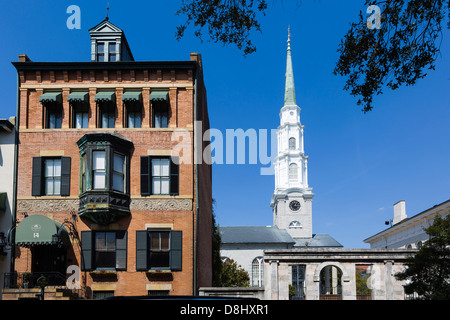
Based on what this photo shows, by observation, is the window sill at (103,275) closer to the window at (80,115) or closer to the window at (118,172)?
the window at (118,172)

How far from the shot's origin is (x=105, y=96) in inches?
956

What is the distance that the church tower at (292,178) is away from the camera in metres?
109

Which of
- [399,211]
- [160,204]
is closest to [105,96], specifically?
[160,204]

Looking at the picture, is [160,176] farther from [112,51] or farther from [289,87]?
[289,87]

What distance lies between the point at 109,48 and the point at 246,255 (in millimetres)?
72926

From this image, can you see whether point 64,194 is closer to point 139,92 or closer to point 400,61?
point 139,92

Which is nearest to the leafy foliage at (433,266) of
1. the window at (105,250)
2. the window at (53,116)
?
the window at (105,250)

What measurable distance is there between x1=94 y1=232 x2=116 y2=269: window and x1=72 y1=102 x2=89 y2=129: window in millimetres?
5840

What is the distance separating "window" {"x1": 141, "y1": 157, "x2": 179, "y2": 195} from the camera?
2406 cm

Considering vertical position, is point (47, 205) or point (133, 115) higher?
point (133, 115)

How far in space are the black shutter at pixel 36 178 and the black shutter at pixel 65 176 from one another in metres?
A: 1.10

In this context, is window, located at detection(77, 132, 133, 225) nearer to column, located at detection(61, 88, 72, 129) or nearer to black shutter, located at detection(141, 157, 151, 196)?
black shutter, located at detection(141, 157, 151, 196)

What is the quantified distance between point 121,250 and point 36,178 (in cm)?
571
